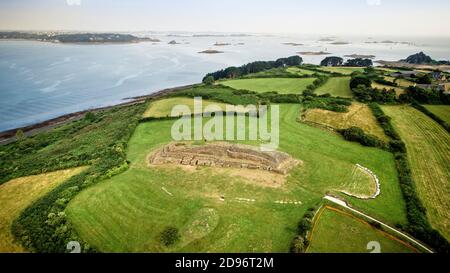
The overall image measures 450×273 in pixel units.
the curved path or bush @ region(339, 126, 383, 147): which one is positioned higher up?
bush @ region(339, 126, 383, 147)

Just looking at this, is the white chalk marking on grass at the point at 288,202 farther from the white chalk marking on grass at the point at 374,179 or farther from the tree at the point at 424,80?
the tree at the point at 424,80

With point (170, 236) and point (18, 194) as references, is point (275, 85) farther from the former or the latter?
point (170, 236)

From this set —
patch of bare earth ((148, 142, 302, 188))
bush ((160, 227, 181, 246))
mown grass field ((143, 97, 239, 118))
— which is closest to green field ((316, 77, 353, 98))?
mown grass field ((143, 97, 239, 118))

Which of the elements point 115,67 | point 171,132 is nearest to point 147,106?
point 171,132

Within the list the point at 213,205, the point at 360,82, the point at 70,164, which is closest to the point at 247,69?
the point at 360,82

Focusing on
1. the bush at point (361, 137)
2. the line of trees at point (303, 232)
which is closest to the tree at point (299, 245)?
the line of trees at point (303, 232)

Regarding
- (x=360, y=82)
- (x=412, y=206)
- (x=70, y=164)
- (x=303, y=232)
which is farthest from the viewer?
(x=360, y=82)

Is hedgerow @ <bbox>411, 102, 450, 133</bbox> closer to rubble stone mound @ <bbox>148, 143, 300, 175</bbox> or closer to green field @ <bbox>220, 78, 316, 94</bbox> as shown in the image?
green field @ <bbox>220, 78, 316, 94</bbox>
